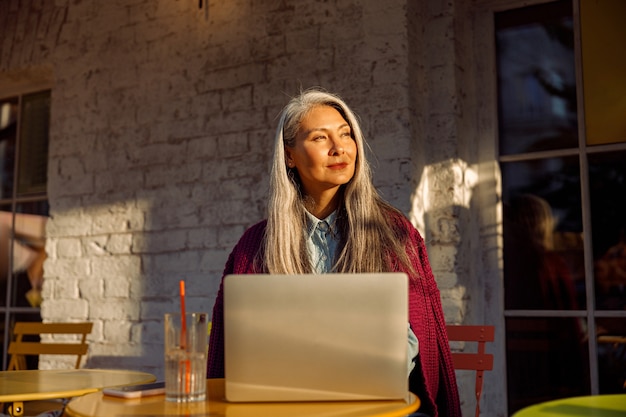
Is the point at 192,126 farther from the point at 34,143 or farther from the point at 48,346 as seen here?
the point at 34,143

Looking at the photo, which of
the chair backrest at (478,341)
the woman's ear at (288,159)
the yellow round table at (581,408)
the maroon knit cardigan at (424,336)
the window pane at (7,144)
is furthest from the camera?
the window pane at (7,144)

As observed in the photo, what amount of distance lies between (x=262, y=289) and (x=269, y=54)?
8.68ft

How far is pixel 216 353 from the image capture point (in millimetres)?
2213

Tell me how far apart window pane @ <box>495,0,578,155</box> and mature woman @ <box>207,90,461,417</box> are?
Answer: 4.71ft

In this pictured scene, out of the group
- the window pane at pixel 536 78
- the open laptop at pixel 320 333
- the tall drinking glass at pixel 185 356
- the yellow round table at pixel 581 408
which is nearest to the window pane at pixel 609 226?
the window pane at pixel 536 78

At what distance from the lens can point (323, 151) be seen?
2.31 metres

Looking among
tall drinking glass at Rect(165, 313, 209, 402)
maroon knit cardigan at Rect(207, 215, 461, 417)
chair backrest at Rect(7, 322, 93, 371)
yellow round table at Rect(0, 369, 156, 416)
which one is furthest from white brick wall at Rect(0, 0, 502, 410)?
tall drinking glass at Rect(165, 313, 209, 402)

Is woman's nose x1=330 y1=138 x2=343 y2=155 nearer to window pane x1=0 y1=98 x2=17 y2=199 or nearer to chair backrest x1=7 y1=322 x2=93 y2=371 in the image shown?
chair backrest x1=7 y1=322 x2=93 y2=371

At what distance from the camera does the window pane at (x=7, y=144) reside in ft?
17.4

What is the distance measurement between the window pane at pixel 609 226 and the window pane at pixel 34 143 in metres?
3.44

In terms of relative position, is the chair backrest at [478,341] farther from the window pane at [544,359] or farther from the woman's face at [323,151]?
the woman's face at [323,151]

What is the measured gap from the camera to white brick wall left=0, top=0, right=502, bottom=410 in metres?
3.48

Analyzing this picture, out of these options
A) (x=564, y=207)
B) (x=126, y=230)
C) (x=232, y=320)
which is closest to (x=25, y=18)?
(x=126, y=230)

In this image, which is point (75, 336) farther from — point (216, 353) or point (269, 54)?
point (216, 353)
